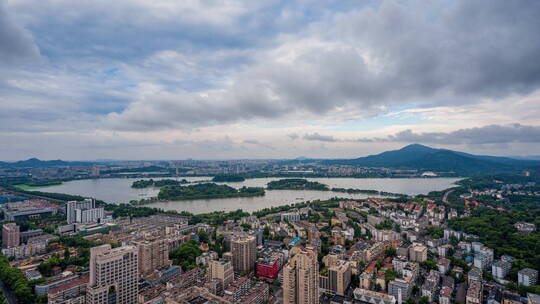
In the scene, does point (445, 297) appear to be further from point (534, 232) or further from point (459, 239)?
point (534, 232)

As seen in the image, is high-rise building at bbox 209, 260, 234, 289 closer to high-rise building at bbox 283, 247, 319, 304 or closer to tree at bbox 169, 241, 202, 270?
tree at bbox 169, 241, 202, 270

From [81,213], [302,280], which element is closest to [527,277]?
[302,280]

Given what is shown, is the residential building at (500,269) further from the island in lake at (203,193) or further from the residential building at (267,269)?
the island in lake at (203,193)

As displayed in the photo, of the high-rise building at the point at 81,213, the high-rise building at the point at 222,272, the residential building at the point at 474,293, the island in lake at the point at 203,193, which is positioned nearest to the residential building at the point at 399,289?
the residential building at the point at 474,293

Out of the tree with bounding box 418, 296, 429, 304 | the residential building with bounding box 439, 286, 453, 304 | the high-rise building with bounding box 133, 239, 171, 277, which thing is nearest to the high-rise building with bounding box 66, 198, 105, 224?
the high-rise building with bounding box 133, 239, 171, 277

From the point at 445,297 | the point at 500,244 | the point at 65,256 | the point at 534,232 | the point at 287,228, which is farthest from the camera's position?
the point at 287,228

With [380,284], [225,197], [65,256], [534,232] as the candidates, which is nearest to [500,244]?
[534,232]
